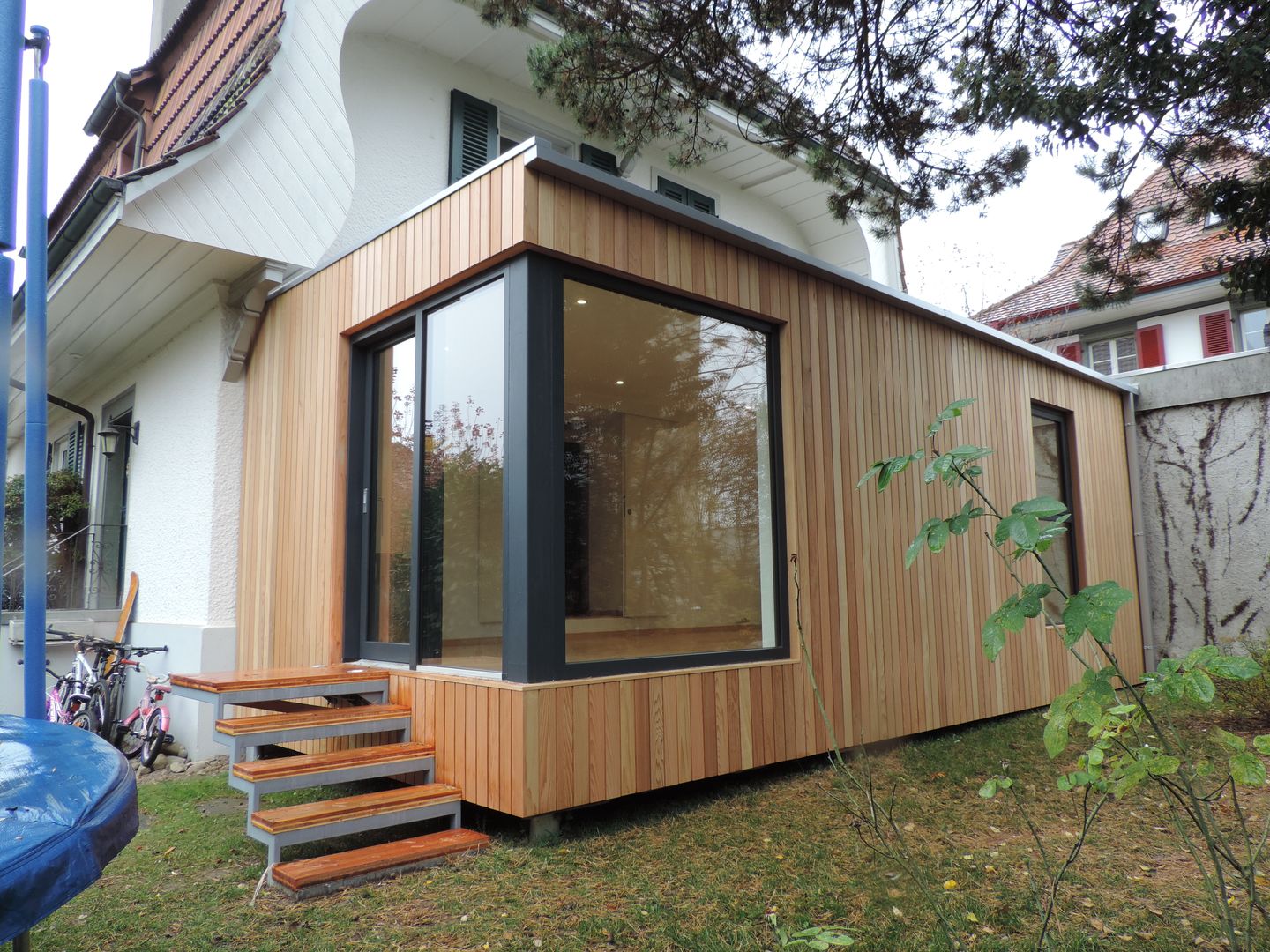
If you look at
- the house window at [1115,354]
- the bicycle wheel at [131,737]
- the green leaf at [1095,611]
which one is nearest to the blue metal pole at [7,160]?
the green leaf at [1095,611]

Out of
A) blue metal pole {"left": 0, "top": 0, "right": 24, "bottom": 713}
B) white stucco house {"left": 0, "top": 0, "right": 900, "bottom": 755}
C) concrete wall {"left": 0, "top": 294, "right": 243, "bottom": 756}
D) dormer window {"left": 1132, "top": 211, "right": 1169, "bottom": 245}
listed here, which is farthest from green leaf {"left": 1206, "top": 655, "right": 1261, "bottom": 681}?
concrete wall {"left": 0, "top": 294, "right": 243, "bottom": 756}

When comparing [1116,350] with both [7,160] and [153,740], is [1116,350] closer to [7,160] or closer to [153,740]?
[153,740]

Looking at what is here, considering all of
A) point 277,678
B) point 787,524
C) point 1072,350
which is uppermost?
point 1072,350

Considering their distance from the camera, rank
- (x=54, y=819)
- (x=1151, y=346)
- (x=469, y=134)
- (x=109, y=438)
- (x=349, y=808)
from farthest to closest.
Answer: (x=1151, y=346)
(x=109, y=438)
(x=469, y=134)
(x=349, y=808)
(x=54, y=819)

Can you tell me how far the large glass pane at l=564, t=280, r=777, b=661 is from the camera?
13.9 ft

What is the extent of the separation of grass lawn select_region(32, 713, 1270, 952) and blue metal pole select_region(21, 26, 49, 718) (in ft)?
2.92

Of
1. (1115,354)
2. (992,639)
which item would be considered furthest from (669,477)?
(1115,354)

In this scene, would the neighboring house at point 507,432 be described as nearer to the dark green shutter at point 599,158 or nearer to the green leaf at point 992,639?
the dark green shutter at point 599,158

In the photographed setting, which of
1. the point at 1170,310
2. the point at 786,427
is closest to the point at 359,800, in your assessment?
the point at 786,427

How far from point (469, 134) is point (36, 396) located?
4725 millimetres

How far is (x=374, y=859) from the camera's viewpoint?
10.7ft

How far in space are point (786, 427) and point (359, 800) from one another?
2710mm

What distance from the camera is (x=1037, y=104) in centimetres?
407

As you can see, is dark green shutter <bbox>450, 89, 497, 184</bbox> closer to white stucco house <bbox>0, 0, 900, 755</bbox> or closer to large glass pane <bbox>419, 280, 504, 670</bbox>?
white stucco house <bbox>0, 0, 900, 755</bbox>
